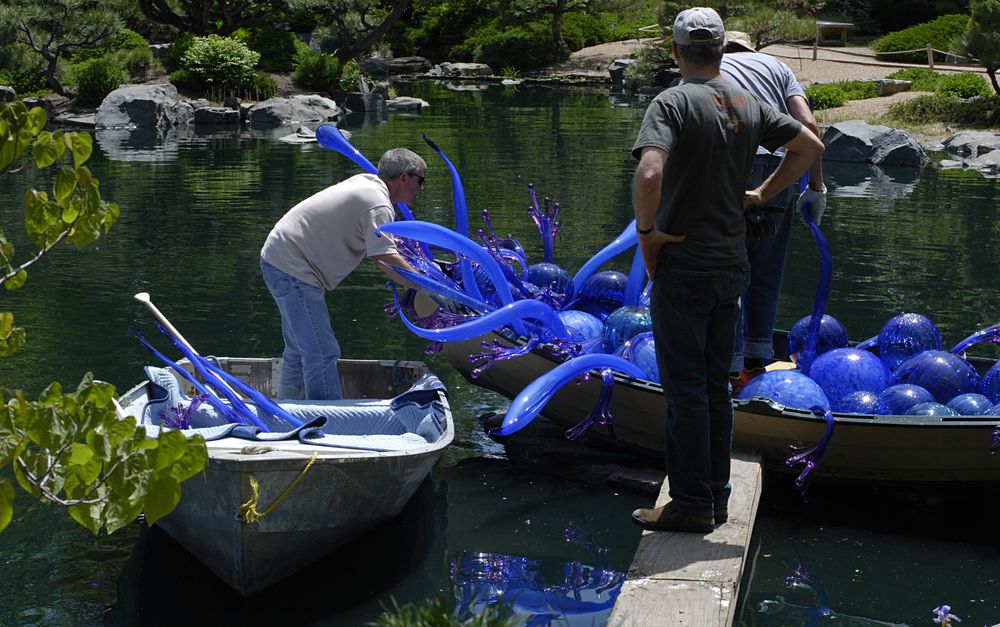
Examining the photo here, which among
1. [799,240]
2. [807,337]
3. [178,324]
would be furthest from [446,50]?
[807,337]

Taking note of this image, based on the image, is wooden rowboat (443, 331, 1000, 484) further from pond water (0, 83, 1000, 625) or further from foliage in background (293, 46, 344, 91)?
foliage in background (293, 46, 344, 91)

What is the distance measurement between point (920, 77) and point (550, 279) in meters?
24.7

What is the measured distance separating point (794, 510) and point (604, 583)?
132 cm

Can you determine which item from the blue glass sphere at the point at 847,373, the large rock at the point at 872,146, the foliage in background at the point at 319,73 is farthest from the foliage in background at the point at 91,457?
the foliage in background at the point at 319,73

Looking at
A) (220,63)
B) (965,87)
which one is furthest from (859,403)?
(220,63)

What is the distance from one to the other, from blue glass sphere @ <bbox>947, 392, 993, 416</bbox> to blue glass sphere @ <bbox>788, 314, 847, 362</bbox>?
3.30 ft

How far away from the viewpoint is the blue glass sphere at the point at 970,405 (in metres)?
6.44

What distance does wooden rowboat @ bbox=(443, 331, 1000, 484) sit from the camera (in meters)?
6.05

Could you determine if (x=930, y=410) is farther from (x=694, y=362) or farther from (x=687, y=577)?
(x=687, y=577)

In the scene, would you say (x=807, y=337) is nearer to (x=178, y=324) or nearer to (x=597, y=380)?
(x=597, y=380)

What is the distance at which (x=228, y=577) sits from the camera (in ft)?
17.7

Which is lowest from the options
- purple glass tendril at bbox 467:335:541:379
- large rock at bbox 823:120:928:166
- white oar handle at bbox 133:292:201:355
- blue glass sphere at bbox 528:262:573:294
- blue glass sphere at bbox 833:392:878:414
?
large rock at bbox 823:120:928:166

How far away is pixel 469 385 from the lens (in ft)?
28.9

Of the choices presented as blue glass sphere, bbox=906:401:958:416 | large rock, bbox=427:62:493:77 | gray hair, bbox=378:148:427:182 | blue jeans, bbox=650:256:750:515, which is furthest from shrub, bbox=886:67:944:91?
blue jeans, bbox=650:256:750:515
